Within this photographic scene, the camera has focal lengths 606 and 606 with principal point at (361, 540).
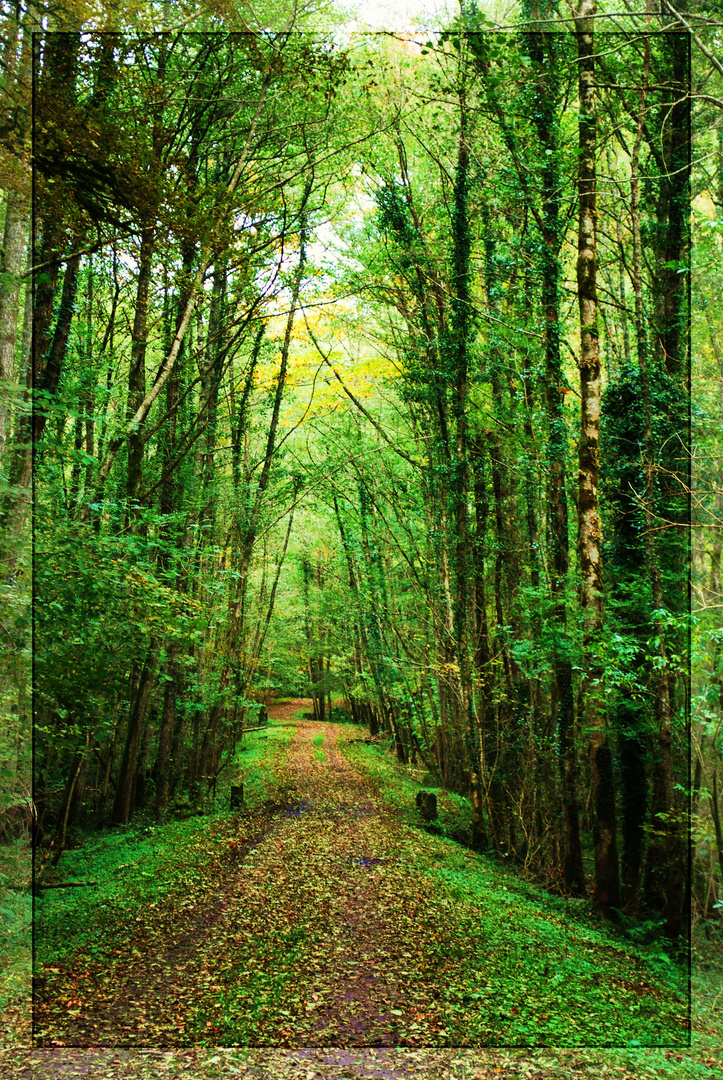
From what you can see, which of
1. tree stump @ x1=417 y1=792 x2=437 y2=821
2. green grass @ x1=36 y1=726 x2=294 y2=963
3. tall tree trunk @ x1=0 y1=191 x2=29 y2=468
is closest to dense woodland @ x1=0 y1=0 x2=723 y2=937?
tall tree trunk @ x1=0 y1=191 x2=29 y2=468

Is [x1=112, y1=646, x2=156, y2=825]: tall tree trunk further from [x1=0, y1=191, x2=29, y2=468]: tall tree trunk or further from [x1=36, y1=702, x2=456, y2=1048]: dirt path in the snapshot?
[x1=0, y1=191, x2=29, y2=468]: tall tree trunk

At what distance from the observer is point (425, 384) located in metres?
12.4

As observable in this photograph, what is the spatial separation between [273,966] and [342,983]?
0.66 metres

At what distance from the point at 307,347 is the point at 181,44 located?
868cm

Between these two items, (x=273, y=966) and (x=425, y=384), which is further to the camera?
(x=425, y=384)

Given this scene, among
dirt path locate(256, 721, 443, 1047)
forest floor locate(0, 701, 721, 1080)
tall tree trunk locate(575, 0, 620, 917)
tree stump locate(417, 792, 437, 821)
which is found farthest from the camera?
tree stump locate(417, 792, 437, 821)

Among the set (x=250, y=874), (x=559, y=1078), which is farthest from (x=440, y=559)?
(x=559, y=1078)

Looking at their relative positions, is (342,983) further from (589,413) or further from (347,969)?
(589,413)

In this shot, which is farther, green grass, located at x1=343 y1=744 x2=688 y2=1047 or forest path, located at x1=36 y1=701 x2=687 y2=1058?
green grass, located at x1=343 y1=744 x2=688 y2=1047

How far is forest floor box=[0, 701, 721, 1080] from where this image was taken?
419 centimetres

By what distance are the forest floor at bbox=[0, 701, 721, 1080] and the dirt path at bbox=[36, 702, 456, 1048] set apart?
2 centimetres

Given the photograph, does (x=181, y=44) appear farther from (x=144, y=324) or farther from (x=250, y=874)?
(x=250, y=874)

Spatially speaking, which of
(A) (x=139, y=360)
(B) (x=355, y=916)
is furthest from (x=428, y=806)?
(A) (x=139, y=360)

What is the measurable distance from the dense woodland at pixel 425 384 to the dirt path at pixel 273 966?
76.7 inches
